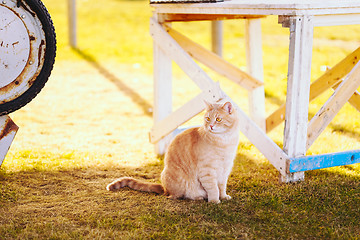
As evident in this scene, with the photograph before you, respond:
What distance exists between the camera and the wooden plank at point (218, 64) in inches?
202

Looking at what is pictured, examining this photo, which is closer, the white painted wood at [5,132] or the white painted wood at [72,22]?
the white painted wood at [5,132]

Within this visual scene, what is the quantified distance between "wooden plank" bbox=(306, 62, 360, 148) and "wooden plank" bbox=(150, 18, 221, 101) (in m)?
0.82

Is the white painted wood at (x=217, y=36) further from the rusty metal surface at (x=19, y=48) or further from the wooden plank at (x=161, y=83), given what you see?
the rusty metal surface at (x=19, y=48)

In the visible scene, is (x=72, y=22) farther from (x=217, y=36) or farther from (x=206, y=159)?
(x=206, y=159)

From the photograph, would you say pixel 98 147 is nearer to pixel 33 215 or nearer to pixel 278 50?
pixel 33 215

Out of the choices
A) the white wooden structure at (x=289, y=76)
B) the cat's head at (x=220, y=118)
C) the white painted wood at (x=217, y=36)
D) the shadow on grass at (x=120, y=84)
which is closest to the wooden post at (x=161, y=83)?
the white wooden structure at (x=289, y=76)

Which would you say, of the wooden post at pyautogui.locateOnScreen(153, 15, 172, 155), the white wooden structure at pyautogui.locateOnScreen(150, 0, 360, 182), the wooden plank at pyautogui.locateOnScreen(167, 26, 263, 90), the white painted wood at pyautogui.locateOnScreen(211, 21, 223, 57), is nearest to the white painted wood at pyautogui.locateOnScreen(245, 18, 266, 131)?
the white wooden structure at pyautogui.locateOnScreen(150, 0, 360, 182)

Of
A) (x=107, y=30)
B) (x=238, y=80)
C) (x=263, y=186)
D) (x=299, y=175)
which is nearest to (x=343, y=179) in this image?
(x=299, y=175)

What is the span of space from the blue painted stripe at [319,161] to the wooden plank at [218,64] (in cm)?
157

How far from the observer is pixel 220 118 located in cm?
355

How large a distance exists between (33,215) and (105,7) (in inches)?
566

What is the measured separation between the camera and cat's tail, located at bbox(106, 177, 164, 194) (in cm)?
380

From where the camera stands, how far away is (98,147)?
17.1ft

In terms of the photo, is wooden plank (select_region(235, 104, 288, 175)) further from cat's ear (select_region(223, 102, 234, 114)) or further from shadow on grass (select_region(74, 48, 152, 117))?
shadow on grass (select_region(74, 48, 152, 117))
